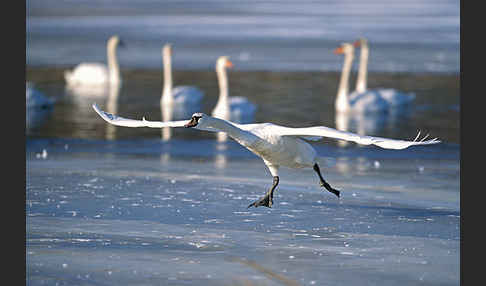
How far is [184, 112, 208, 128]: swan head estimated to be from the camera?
24.5 ft

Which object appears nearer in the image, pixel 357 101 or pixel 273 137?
pixel 273 137

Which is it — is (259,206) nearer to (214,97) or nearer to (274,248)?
(274,248)

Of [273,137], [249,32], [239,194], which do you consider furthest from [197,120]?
[249,32]

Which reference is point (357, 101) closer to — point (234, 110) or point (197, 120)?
point (234, 110)

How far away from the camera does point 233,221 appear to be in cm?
834

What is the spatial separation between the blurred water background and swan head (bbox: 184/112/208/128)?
3.07 ft

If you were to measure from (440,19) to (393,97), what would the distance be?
63.8ft

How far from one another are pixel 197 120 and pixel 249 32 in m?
26.0

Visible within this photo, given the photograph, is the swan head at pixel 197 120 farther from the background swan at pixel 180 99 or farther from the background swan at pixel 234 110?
the background swan at pixel 180 99

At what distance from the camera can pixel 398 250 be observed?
738 cm

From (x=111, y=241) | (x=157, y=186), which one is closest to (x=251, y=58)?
(x=157, y=186)

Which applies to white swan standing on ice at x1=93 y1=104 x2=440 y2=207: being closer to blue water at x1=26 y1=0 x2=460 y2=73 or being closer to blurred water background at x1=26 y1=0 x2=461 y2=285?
blurred water background at x1=26 y1=0 x2=461 y2=285

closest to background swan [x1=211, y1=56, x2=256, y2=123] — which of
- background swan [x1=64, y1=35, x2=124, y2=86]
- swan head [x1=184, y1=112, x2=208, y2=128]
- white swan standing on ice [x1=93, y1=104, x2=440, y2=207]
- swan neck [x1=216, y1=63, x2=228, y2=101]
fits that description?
swan neck [x1=216, y1=63, x2=228, y2=101]

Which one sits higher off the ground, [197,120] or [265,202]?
[197,120]
